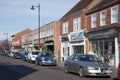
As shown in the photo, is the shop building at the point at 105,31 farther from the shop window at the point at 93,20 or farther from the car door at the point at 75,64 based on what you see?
the car door at the point at 75,64

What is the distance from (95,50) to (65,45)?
39.7ft

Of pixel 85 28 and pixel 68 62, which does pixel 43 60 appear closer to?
pixel 85 28

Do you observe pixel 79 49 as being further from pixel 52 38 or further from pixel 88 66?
pixel 88 66

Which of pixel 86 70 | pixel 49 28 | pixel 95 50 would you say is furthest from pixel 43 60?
pixel 49 28

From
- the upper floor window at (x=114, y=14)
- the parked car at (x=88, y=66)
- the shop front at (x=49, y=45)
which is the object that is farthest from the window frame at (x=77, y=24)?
the parked car at (x=88, y=66)

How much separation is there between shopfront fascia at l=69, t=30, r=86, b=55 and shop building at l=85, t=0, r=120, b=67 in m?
2.05

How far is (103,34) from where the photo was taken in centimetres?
3247

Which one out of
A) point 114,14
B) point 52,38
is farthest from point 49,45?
point 114,14

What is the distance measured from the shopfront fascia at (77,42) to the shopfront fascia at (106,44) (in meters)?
2.31

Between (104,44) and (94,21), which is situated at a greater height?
(94,21)

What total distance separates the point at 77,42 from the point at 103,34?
9546 mm

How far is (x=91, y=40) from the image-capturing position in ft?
120

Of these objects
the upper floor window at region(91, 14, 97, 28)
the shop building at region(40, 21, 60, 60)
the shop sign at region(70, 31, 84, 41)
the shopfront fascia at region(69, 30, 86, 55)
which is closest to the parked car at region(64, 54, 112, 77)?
the upper floor window at region(91, 14, 97, 28)

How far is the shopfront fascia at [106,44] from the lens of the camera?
3019 cm
